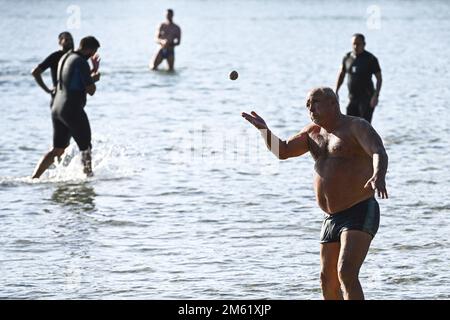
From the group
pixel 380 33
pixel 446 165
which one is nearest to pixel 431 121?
pixel 446 165

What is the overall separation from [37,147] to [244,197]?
17.9ft

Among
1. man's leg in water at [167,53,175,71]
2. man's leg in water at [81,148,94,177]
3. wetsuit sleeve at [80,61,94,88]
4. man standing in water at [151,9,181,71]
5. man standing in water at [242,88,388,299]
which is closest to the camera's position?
man standing in water at [242,88,388,299]

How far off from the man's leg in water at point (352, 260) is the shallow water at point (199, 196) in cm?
184

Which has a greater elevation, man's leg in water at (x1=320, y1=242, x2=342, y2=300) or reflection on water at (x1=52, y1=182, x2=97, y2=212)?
reflection on water at (x1=52, y1=182, x2=97, y2=212)

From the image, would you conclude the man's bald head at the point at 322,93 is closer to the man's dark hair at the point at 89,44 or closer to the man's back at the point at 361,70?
the man's dark hair at the point at 89,44

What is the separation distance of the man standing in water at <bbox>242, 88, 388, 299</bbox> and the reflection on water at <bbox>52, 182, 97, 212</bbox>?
5758 millimetres

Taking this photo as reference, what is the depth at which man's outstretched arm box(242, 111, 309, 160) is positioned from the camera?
28.4 feet

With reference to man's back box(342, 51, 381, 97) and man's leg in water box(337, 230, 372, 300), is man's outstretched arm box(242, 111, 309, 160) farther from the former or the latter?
man's back box(342, 51, 381, 97)

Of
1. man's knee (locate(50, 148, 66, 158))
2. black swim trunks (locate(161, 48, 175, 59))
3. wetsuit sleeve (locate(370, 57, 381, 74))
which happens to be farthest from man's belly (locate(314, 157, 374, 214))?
black swim trunks (locate(161, 48, 175, 59))

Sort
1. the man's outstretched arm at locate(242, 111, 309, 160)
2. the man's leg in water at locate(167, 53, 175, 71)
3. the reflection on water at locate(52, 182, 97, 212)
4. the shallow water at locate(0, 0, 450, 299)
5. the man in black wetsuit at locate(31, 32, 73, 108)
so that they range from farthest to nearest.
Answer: the man's leg in water at locate(167, 53, 175, 71)
the man in black wetsuit at locate(31, 32, 73, 108)
the reflection on water at locate(52, 182, 97, 212)
the shallow water at locate(0, 0, 450, 299)
the man's outstretched arm at locate(242, 111, 309, 160)

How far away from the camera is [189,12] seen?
88562 millimetres

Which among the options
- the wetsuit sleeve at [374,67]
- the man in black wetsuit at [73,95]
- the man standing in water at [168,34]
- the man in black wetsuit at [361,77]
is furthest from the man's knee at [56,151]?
the man standing in water at [168,34]

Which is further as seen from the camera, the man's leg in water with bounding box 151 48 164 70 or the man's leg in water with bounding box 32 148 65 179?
the man's leg in water with bounding box 151 48 164 70
